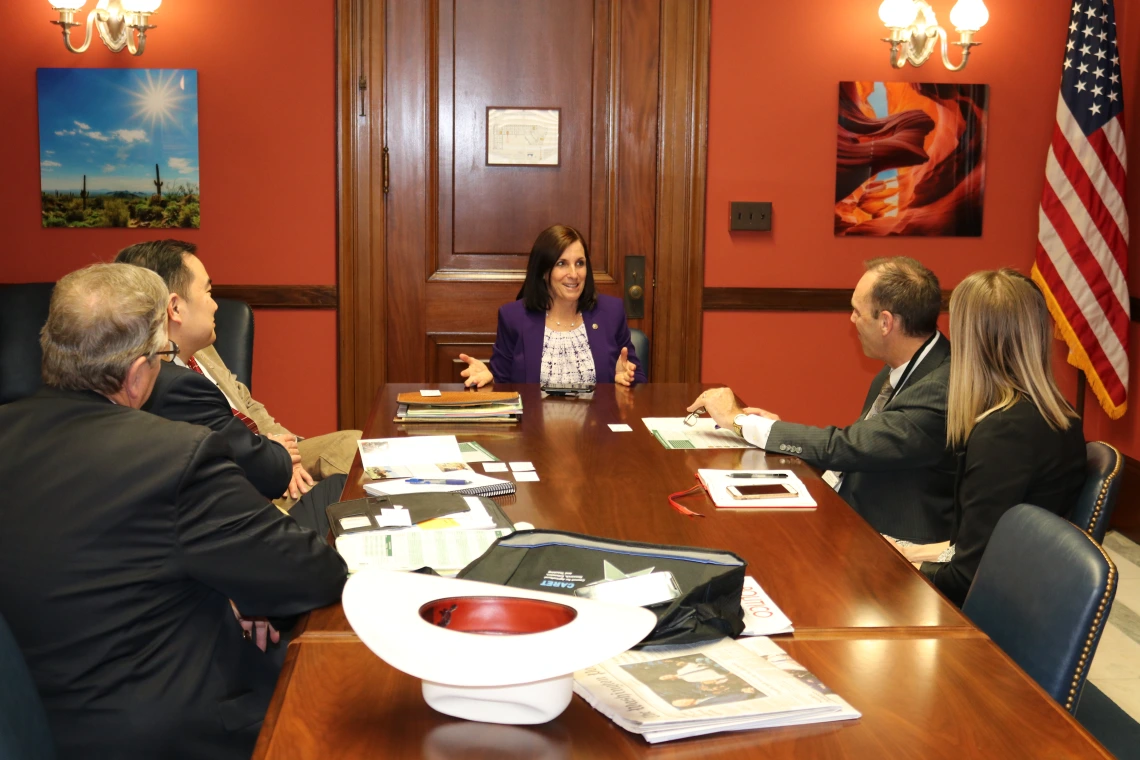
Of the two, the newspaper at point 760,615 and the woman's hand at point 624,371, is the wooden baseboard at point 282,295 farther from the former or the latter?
the newspaper at point 760,615

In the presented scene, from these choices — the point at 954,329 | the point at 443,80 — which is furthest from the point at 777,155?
the point at 954,329

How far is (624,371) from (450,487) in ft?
5.21

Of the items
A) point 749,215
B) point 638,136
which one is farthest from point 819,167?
point 638,136

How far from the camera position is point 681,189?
199 inches

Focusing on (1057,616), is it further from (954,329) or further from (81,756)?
(81,756)

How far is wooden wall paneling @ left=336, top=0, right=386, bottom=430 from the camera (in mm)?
4824

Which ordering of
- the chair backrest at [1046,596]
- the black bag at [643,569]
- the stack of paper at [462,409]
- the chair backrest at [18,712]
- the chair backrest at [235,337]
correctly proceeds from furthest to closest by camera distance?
1. the chair backrest at [235,337]
2. the stack of paper at [462,409]
3. the chair backrest at [1046,596]
4. the black bag at [643,569]
5. the chair backrest at [18,712]

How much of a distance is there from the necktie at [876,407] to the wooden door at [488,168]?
1.98 metres

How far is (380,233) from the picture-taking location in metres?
4.97

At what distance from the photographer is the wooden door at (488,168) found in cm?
489

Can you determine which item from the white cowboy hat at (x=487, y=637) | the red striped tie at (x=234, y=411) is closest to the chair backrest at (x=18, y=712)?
the white cowboy hat at (x=487, y=637)

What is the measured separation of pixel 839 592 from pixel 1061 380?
3.85 meters

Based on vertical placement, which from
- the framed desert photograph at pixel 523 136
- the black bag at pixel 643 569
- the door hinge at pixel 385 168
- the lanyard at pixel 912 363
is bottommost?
the black bag at pixel 643 569

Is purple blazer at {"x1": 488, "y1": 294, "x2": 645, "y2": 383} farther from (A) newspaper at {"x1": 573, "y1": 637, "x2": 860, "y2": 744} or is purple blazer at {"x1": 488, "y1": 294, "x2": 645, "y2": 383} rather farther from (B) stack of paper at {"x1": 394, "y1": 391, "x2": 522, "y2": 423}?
(A) newspaper at {"x1": 573, "y1": 637, "x2": 860, "y2": 744}
